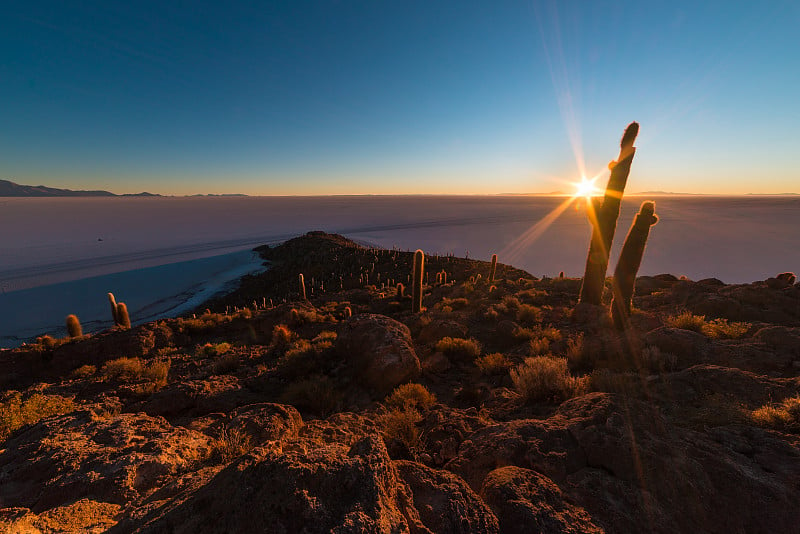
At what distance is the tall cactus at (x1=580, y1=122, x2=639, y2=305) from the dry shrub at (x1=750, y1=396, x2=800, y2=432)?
8.19 meters

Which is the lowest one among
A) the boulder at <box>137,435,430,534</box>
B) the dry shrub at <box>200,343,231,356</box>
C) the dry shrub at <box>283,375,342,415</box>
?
the dry shrub at <box>200,343,231,356</box>

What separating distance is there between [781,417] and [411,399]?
4.67 m

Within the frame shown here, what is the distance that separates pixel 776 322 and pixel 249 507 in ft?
44.9

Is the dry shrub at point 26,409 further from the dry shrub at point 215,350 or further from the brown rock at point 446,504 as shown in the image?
the brown rock at point 446,504

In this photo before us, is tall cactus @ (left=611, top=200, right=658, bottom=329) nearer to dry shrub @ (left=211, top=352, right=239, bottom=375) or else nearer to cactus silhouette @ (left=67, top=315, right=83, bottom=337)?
dry shrub @ (left=211, top=352, right=239, bottom=375)

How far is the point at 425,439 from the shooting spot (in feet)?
13.1

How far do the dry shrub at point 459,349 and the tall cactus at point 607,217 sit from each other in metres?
6.54

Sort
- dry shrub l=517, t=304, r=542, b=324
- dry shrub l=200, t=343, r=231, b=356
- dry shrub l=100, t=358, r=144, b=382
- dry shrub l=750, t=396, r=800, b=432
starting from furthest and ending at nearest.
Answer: dry shrub l=517, t=304, r=542, b=324 < dry shrub l=200, t=343, r=231, b=356 < dry shrub l=100, t=358, r=144, b=382 < dry shrub l=750, t=396, r=800, b=432

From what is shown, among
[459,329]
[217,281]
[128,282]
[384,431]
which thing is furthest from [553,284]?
[128,282]

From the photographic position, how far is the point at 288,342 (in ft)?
33.3

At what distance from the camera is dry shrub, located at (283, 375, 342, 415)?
5664 mm

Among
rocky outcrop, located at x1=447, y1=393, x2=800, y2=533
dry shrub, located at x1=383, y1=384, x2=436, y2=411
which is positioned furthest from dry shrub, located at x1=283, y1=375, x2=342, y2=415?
rocky outcrop, located at x1=447, y1=393, x2=800, y2=533

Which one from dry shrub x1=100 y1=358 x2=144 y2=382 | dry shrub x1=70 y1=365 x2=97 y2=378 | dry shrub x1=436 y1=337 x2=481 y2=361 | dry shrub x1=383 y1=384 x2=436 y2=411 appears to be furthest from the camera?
dry shrub x1=70 y1=365 x2=97 y2=378

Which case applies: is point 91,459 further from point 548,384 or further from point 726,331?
point 726,331
